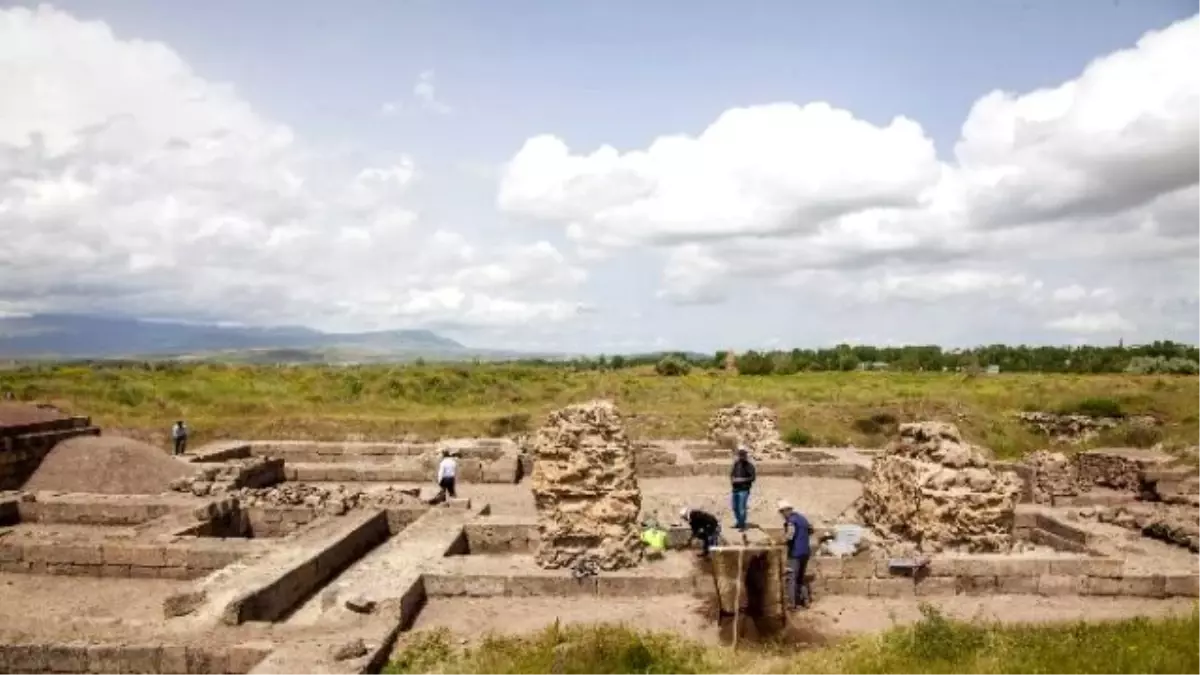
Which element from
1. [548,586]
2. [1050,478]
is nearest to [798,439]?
[1050,478]

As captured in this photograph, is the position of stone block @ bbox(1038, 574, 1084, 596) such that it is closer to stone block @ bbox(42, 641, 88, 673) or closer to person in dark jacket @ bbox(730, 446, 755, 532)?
person in dark jacket @ bbox(730, 446, 755, 532)

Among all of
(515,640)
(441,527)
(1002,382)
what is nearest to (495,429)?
(441,527)

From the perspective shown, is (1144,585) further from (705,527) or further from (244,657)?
(244,657)

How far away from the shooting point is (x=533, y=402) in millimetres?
41719

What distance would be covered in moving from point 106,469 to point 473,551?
8804 millimetres

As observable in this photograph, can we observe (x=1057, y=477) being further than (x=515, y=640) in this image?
Yes

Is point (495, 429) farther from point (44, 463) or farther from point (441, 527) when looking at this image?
point (441, 527)

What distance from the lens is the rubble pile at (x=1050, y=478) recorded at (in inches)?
701

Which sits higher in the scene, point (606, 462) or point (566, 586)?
point (606, 462)

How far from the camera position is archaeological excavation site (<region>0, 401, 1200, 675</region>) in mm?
8773

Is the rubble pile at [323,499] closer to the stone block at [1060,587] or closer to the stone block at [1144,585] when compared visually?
the stone block at [1060,587]

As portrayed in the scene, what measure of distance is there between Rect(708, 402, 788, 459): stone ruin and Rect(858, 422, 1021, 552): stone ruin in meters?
8.43

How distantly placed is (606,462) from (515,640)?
3517mm

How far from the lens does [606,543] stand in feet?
37.5
